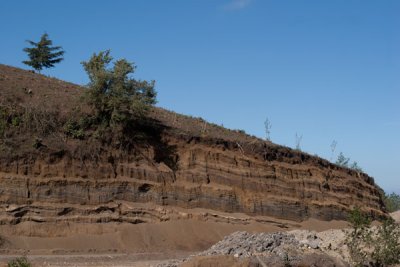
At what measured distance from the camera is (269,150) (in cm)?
3800

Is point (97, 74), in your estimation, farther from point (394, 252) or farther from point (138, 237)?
point (394, 252)

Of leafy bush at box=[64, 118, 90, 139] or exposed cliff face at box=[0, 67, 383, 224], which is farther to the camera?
leafy bush at box=[64, 118, 90, 139]

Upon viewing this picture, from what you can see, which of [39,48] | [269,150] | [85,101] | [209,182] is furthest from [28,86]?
[39,48]

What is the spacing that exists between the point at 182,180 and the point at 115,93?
614 centimetres

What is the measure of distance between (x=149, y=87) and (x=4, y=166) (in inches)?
405

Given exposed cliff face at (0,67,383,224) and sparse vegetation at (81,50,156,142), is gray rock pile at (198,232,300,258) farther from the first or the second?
sparse vegetation at (81,50,156,142)

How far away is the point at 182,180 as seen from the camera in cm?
3192

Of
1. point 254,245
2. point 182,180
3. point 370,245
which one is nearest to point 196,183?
point 182,180

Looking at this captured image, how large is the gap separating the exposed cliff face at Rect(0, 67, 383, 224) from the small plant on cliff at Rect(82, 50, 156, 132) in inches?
81.2

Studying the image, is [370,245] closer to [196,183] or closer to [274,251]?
[274,251]

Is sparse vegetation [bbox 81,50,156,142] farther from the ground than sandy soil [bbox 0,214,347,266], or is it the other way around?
sparse vegetation [bbox 81,50,156,142]

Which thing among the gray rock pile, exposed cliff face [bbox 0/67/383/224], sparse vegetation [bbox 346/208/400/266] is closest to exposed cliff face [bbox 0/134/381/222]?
exposed cliff face [bbox 0/67/383/224]

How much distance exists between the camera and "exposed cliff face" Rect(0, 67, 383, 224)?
85.1ft

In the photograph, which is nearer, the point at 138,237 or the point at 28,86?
the point at 138,237
